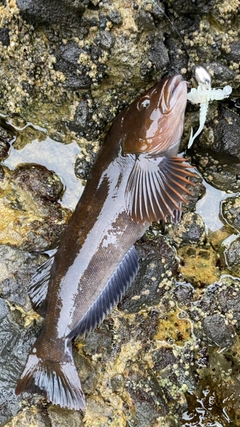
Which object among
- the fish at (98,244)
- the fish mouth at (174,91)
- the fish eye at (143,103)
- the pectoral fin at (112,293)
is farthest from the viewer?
the pectoral fin at (112,293)

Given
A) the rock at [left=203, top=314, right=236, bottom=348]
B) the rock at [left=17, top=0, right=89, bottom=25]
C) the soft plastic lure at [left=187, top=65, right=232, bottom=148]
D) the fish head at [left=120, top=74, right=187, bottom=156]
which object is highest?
the rock at [left=17, top=0, right=89, bottom=25]

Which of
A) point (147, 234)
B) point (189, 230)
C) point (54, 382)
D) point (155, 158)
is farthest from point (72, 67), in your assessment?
point (54, 382)

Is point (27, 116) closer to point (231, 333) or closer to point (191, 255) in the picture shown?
point (191, 255)

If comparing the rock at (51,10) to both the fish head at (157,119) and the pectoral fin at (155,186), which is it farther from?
the pectoral fin at (155,186)

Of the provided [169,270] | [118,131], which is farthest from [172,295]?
[118,131]

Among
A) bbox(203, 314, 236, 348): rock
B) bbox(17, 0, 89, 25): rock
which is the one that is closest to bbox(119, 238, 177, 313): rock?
bbox(203, 314, 236, 348): rock

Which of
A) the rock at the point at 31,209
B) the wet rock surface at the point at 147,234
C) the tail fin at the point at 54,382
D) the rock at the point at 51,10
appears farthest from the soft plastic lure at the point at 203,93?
the tail fin at the point at 54,382

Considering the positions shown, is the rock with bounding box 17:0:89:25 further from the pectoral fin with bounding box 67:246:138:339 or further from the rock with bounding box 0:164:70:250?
the pectoral fin with bounding box 67:246:138:339
